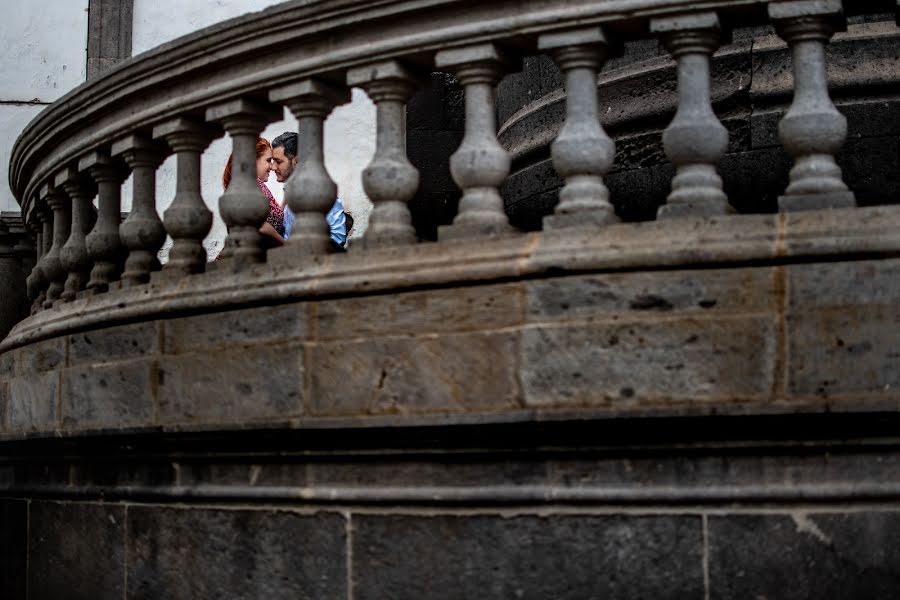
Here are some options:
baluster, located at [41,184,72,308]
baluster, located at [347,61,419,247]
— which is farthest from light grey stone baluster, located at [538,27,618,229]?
baluster, located at [41,184,72,308]

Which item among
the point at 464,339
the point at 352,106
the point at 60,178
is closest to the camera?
the point at 464,339

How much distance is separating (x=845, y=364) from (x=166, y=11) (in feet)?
25.4

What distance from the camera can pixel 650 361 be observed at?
160 inches

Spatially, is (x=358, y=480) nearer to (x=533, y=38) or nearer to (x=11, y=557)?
(x=533, y=38)

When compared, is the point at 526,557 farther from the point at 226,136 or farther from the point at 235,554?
the point at 226,136

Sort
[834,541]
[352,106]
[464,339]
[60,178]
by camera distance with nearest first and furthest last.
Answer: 1. [834,541]
2. [464,339]
3. [60,178]
4. [352,106]

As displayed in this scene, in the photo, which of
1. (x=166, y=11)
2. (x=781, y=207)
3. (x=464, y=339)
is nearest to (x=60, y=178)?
(x=464, y=339)

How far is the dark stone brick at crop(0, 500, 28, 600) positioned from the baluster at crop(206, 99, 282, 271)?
186 cm

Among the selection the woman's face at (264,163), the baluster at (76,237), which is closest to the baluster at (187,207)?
the baluster at (76,237)

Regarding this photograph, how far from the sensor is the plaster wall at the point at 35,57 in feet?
34.9

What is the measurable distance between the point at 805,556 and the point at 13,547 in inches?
142

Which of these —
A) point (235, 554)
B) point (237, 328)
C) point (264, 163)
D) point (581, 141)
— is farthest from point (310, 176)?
point (264, 163)

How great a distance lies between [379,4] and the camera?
4.59 meters

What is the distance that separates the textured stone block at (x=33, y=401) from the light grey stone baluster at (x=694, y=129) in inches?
109
